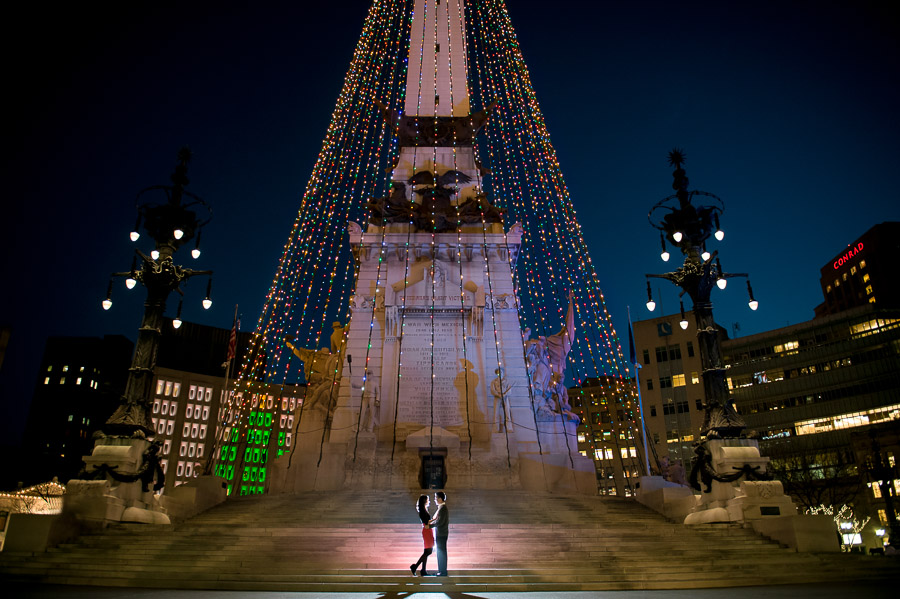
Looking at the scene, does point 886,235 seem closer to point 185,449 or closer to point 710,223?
point 710,223

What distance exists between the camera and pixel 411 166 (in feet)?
94.0

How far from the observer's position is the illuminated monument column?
20312 mm

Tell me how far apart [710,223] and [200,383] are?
63652mm

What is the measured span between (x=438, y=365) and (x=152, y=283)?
449 inches

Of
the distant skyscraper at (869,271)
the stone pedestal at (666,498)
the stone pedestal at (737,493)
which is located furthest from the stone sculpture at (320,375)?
the distant skyscraper at (869,271)

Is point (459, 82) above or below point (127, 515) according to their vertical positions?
above

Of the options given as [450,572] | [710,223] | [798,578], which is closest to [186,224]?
[450,572]

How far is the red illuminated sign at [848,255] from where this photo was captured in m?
77.4

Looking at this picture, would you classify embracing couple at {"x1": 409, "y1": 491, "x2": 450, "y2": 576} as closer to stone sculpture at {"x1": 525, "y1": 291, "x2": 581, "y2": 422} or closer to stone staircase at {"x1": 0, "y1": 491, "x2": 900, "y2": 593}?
stone staircase at {"x1": 0, "y1": 491, "x2": 900, "y2": 593}

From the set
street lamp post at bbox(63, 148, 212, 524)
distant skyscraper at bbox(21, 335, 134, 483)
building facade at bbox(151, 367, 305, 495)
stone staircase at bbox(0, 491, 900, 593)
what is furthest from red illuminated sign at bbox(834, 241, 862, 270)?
distant skyscraper at bbox(21, 335, 134, 483)

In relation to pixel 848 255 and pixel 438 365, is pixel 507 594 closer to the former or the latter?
pixel 438 365

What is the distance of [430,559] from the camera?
431 inches

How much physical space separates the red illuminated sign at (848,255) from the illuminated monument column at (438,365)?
7119 cm

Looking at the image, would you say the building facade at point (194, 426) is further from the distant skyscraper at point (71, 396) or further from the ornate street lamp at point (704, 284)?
the ornate street lamp at point (704, 284)
